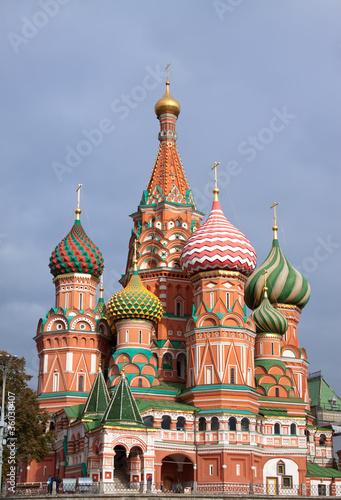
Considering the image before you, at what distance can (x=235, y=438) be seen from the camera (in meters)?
39.8

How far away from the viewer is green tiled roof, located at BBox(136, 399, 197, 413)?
39.6 m

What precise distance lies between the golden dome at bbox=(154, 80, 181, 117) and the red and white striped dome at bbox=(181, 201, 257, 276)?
10167 mm

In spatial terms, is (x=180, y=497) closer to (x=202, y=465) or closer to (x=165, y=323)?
(x=202, y=465)

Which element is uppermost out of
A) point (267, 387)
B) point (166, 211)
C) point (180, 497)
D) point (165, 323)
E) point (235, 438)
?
point (166, 211)

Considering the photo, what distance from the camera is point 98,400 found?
39156 millimetres

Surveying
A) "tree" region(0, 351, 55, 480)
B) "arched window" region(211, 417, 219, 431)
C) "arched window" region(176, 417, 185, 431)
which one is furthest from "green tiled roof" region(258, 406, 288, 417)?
"tree" region(0, 351, 55, 480)

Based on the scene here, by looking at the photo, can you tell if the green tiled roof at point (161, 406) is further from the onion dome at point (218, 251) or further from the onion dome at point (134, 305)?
the onion dome at point (218, 251)

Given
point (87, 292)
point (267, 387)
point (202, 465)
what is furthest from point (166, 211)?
point (202, 465)

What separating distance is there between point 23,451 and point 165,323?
45.2 feet

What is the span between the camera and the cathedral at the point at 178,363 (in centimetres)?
3909

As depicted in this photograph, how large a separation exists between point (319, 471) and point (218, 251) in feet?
42.1

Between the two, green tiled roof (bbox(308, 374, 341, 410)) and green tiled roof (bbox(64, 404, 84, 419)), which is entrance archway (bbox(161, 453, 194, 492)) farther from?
green tiled roof (bbox(308, 374, 341, 410))

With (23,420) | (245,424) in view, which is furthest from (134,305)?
(23,420)

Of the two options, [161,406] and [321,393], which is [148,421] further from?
[321,393]
